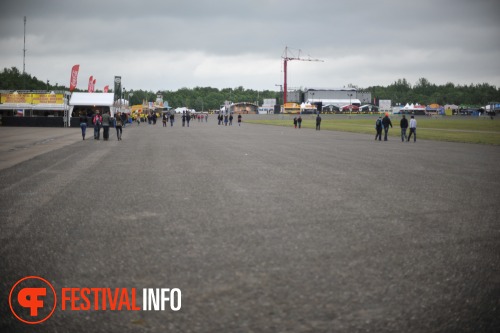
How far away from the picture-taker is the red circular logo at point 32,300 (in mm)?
3951

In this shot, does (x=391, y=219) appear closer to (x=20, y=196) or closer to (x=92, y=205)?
(x=92, y=205)

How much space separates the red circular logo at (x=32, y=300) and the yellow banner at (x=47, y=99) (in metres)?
53.3

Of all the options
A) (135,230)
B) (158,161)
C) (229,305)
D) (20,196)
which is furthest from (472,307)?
(158,161)

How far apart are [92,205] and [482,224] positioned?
6.45 metres

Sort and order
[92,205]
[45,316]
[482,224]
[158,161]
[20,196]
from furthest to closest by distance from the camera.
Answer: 1. [158,161]
2. [20,196]
3. [92,205]
4. [482,224]
5. [45,316]

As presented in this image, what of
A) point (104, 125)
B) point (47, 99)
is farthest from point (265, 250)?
point (47, 99)

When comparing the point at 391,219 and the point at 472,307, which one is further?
the point at 391,219

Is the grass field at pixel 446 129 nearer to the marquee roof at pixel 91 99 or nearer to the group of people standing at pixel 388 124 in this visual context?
Result: the group of people standing at pixel 388 124

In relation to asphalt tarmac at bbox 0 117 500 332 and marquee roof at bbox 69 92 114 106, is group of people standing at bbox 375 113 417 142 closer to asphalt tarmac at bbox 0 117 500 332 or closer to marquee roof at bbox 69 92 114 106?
asphalt tarmac at bbox 0 117 500 332

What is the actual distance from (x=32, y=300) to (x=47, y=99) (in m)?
54.8

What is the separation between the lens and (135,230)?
267 inches

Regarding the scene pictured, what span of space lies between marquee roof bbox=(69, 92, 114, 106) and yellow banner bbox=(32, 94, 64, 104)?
4.46ft

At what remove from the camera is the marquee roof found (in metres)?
53.6

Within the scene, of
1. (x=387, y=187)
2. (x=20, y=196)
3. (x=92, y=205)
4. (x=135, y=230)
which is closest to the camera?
(x=135, y=230)
